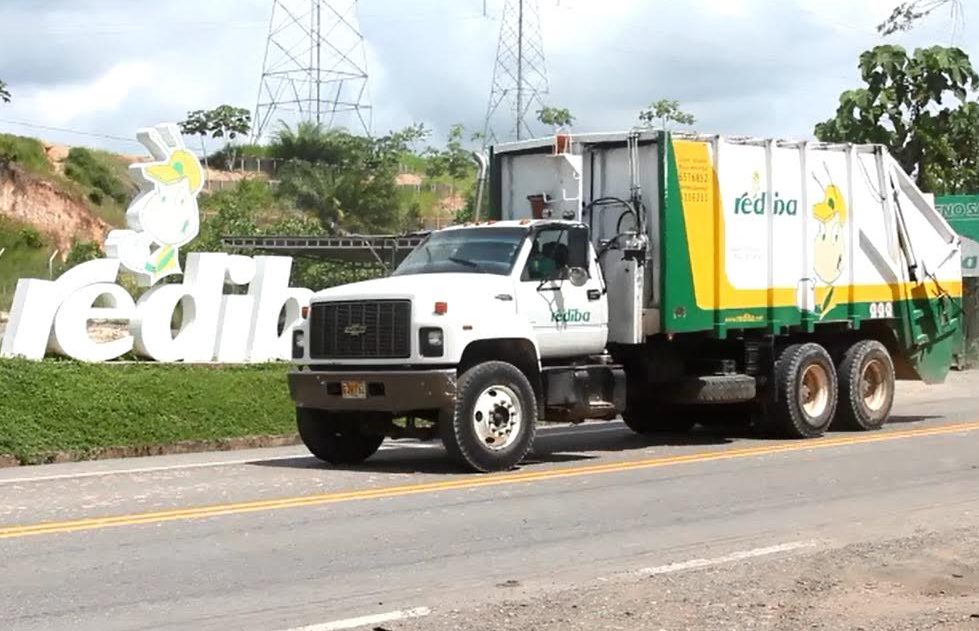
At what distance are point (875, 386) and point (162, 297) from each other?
9876 mm

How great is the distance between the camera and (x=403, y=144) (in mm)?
68875

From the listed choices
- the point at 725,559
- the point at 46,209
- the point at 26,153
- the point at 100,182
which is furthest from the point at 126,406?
the point at 100,182

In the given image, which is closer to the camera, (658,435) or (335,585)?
(335,585)

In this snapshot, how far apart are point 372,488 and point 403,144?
56.4 m

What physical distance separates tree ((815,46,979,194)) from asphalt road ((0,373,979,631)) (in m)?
17.9

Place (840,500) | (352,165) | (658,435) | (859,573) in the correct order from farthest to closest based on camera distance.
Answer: (352,165)
(658,435)
(840,500)
(859,573)

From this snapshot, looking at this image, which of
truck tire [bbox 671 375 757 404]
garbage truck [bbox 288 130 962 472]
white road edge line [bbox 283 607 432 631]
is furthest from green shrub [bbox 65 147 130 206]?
white road edge line [bbox 283 607 432 631]

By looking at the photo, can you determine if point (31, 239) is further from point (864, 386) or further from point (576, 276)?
point (576, 276)

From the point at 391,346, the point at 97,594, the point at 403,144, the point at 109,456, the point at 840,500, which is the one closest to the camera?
the point at 97,594

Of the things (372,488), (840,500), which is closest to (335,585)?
(372,488)

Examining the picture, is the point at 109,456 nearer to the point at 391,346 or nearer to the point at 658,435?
the point at 391,346

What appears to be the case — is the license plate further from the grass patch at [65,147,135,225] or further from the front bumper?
the grass patch at [65,147,135,225]

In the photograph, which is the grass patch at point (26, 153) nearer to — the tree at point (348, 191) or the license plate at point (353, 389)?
the tree at point (348, 191)

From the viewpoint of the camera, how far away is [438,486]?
523 inches
